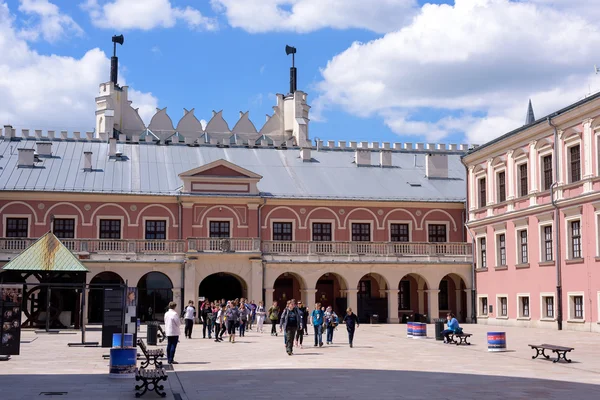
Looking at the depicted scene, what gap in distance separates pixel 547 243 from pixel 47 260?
22.7 meters

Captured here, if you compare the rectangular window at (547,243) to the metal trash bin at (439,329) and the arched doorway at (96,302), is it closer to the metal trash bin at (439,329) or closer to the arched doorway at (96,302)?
the metal trash bin at (439,329)

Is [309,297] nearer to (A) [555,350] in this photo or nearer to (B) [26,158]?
(B) [26,158]

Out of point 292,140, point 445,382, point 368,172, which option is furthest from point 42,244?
point 292,140

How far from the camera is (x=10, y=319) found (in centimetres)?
2130

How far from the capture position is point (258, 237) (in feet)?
157

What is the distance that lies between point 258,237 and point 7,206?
14.3 metres

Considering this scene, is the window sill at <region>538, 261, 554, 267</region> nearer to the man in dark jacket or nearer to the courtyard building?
the courtyard building

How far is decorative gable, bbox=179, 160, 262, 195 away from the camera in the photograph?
47625mm

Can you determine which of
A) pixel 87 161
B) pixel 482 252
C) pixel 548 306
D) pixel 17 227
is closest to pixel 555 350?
pixel 548 306

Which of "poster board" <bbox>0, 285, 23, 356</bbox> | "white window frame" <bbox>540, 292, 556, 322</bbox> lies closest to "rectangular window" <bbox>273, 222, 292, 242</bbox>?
"white window frame" <bbox>540, 292, 556, 322</bbox>

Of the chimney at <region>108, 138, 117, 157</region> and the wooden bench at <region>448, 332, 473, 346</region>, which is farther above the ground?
the chimney at <region>108, 138, 117, 157</region>

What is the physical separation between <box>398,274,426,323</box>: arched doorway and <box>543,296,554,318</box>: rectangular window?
11.7 metres

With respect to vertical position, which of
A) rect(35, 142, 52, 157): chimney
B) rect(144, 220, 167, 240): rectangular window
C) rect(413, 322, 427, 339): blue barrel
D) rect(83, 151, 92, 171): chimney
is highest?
rect(35, 142, 52, 157): chimney

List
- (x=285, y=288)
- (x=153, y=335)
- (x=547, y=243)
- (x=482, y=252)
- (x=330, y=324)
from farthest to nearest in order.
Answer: (x=285, y=288) < (x=482, y=252) < (x=547, y=243) < (x=330, y=324) < (x=153, y=335)
